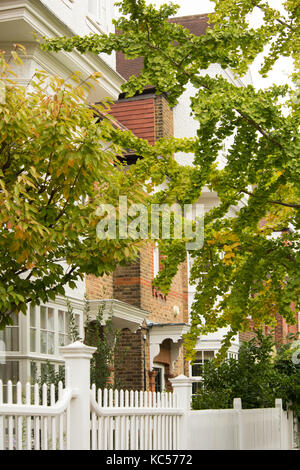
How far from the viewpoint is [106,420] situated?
25.5 ft

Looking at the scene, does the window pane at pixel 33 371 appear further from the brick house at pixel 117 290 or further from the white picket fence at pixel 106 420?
the white picket fence at pixel 106 420

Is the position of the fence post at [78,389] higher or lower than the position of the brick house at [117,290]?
lower

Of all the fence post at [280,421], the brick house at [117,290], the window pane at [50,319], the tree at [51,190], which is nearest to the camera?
the tree at [51,190]

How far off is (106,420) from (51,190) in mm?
2437

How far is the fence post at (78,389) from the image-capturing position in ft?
23.1

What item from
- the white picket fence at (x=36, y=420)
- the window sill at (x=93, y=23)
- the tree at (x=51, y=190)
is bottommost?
the white picket fence at (x=36, y=420)

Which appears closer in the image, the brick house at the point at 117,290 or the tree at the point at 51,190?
the tree at the point at 51,190

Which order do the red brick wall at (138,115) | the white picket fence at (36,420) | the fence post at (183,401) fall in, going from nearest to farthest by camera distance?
the white picket fence at (36,420) → the fence post at (183,401) → the red brick wall at (138,115)

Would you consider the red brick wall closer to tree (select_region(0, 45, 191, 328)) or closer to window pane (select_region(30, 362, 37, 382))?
window pane (select_region(30, 362, 37, 382))

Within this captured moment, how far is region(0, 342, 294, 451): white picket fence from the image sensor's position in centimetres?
627

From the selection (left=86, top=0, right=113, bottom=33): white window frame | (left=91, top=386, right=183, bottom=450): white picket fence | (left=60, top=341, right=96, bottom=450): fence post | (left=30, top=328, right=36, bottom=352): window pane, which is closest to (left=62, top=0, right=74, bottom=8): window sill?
(left=86, top=0, right=113, bottom=33): white window frame

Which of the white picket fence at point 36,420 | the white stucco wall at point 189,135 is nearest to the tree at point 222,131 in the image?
the white picket fence at point 36,420

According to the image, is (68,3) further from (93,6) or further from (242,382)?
(242,382)

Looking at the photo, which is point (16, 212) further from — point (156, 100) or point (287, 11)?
point (156, 100)
